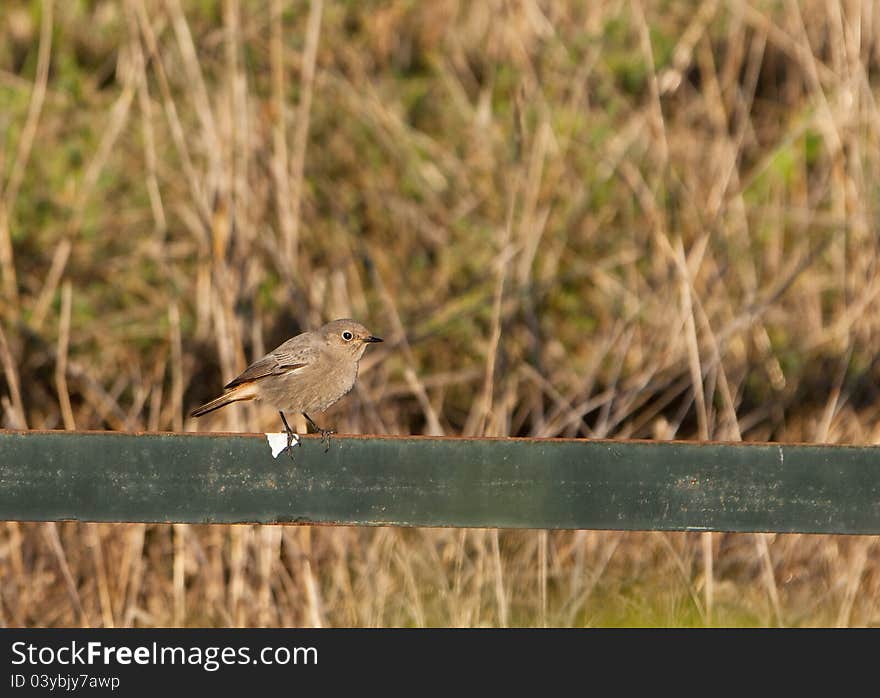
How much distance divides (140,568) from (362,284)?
1.49 m

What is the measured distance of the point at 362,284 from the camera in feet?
16.9

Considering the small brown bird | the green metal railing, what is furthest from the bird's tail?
the green metal railing

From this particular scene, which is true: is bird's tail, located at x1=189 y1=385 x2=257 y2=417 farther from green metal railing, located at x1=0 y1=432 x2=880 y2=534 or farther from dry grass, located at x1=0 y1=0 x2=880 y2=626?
green metal railing, located at x1=0 y1=432 x2=880 y2=534

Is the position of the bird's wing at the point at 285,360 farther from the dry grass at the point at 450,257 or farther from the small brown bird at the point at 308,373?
the dry grass at the point at 450,257

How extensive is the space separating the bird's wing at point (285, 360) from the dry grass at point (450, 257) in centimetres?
20

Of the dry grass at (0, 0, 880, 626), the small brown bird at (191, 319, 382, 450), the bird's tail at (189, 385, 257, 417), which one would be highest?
the dry grass at (0, 0, 880, 626)

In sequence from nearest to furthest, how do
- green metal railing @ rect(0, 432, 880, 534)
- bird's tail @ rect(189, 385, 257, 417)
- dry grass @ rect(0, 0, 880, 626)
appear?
green metal railing @ rect(0, 432, 880, 534) < bird's tail @ rect(189, 385, 257, 417) < dry grass @ rect(0, 0, 880, 626)

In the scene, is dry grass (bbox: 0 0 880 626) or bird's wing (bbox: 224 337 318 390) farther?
dry grass (bbox: 0 0 880 626)

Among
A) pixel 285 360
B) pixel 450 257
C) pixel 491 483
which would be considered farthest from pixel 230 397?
pixel 491 483

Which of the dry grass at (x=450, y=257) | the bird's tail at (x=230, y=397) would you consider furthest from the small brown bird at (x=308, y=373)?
the dry grass at (x=450, y=257)

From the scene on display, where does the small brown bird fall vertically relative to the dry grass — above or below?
below

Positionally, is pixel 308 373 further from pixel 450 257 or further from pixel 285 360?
pixel 450 257

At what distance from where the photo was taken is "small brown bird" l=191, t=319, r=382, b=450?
12.6ft

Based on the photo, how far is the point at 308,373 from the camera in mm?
3887
